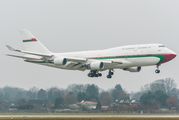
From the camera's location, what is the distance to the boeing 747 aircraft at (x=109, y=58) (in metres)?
53.4

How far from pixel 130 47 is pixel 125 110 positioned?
574 inches

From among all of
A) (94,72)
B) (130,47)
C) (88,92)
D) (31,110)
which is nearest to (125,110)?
(94,72)

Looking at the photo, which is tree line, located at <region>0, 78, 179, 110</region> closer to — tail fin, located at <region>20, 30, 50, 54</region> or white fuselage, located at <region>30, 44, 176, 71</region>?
tail fin, located at <region>20, 30, 50, 54</region>

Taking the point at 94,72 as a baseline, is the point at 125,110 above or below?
below

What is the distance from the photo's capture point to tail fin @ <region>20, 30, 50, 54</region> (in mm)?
65938

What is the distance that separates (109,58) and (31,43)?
18959 millimetres

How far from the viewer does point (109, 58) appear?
185 feet

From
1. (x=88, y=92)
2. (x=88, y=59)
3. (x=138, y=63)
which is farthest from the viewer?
(x=88, y=92)

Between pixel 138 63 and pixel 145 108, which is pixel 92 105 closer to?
pixel 145 108

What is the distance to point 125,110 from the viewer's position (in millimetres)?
62562

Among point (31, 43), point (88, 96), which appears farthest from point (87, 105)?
point (31, 43)

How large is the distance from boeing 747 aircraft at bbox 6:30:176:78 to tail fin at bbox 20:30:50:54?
262cm

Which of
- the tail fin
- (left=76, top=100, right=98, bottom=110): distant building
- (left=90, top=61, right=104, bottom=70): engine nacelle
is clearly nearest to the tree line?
(left=76, top=100, right=98, bottom=110): distant building

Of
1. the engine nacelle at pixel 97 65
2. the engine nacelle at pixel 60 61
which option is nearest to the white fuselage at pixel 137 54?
the engine nacelle at pixel 97 65
